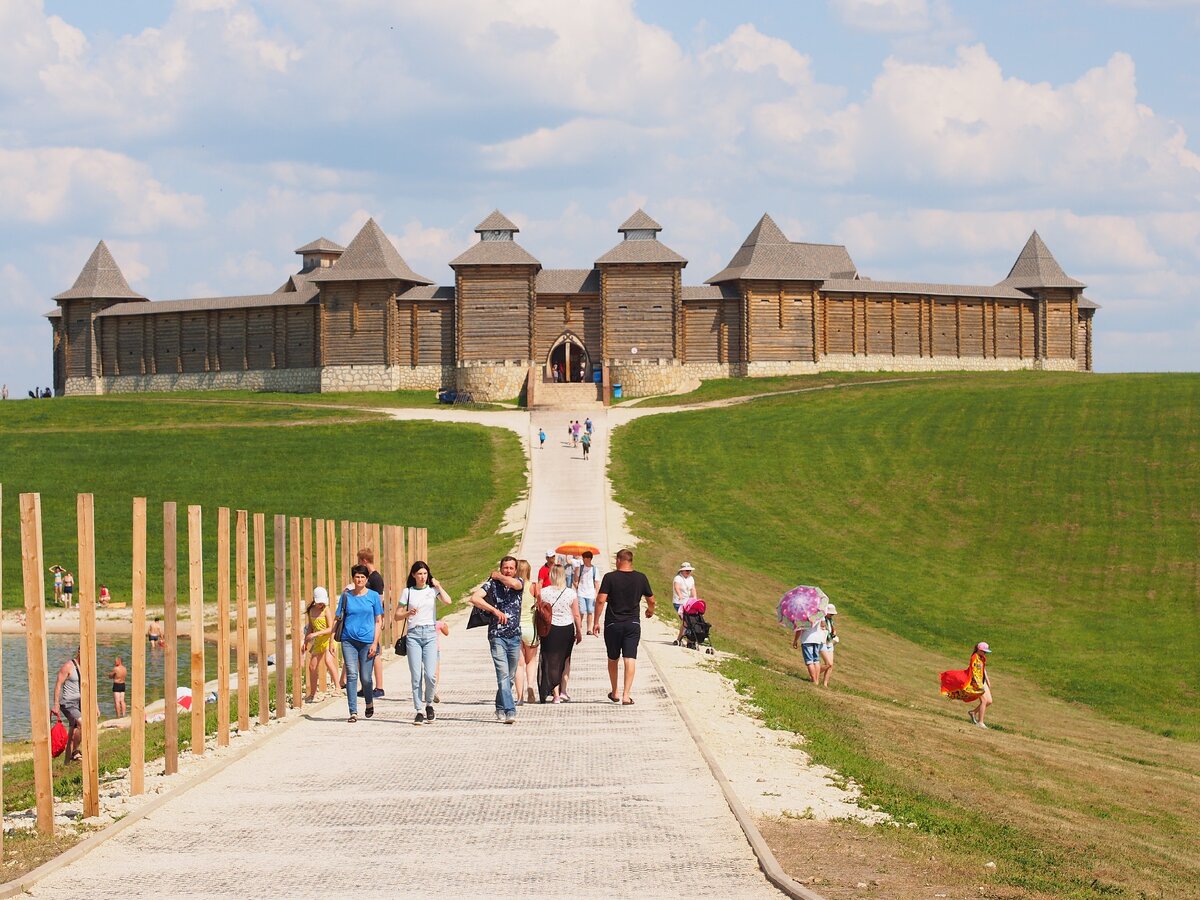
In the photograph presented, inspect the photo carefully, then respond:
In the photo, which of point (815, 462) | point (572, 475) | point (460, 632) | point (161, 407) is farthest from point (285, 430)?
point (460, 632)

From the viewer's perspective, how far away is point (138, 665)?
43.2 feet

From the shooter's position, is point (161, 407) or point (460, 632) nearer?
point (460, 632)

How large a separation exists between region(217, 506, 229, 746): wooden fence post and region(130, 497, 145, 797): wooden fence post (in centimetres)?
175

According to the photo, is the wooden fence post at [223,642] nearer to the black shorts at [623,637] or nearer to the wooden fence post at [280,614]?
the wooden fence post at [280,614]

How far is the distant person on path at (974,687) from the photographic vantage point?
78.4 feet

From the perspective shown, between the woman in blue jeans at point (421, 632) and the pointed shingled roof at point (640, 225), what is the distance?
64060 mm

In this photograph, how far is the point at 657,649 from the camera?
23.6 meters

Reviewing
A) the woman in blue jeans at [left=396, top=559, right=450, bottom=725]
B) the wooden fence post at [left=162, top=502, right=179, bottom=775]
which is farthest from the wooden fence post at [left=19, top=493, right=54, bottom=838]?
the woman in blue jeans at [left=396, top=559, right=450, bottom=725]

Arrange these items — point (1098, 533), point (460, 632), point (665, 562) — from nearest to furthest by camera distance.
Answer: point (460, 632) < point (665, 562) < point (1098, 533)

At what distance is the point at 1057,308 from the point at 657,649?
227ft

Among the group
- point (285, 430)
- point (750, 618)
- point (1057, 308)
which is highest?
point (1057, 308)

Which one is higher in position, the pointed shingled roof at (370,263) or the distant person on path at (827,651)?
the pointed shingled roof at (370,263)

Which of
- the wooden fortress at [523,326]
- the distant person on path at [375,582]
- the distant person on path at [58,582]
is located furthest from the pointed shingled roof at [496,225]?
the distant person on path at [375,582]

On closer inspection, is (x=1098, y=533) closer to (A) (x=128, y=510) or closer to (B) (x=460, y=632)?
(B) (x=460, y=632)
